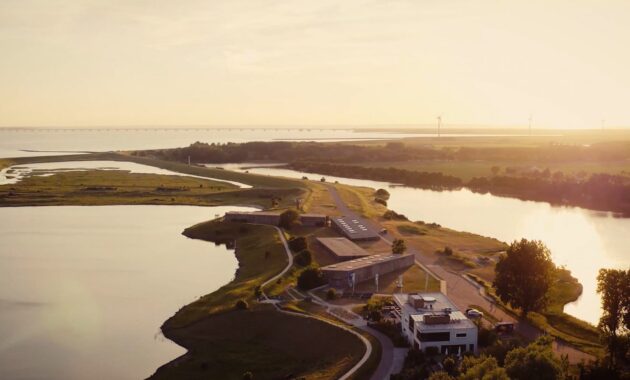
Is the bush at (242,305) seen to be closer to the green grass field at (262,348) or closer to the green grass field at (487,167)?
the green grass field at (262,348)

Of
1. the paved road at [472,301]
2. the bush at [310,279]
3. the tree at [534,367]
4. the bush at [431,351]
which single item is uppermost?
the tree at [534,367]

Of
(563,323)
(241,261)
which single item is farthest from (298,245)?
(563,323)

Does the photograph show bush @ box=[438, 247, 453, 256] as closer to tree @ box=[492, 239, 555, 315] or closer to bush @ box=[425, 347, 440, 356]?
tree @ box=[492, 239, 555, 315]

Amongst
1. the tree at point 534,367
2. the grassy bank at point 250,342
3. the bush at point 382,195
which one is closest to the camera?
the tree at point 534,367

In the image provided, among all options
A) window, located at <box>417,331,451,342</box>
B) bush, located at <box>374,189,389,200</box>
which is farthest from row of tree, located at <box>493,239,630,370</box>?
bush, located at <box>374,189,389,200</box>

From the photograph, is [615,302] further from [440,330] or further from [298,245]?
[298,245]

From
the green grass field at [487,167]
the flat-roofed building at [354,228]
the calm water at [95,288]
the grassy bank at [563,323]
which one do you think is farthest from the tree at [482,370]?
the green grass field at [487,167]
